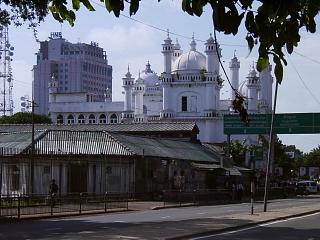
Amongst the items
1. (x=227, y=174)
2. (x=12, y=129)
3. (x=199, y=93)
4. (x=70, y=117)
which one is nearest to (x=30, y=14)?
(x=227, y=174)

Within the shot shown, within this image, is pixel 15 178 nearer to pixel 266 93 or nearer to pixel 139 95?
pixel 139 95

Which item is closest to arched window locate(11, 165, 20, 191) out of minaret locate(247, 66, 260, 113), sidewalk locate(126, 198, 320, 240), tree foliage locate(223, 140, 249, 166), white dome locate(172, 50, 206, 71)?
sidewalk locate(126, 198, 320, 240)

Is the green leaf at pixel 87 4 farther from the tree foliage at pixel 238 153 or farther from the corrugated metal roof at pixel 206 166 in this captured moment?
the tree foliage at pixel 238 153

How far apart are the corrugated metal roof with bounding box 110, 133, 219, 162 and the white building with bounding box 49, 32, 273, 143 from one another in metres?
32.5

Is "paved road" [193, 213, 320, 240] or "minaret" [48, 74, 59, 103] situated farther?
"minaret" [48, 74, 59, 103]

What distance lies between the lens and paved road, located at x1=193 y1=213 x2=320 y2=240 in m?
20.4

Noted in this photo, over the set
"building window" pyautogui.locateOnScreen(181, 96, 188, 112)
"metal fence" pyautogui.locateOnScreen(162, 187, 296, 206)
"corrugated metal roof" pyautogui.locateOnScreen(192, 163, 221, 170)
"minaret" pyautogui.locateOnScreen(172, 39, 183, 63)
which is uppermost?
"minaret" pyautogui.locateOnScreen(172, 39, 183, 63)

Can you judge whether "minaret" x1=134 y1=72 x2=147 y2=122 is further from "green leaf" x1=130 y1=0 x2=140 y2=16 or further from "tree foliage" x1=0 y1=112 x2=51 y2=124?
"green leaf" x1=130 y1=0 x2=140 y2=16

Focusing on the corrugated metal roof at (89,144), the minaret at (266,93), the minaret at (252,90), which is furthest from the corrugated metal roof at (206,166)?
the minaret at (266,93)

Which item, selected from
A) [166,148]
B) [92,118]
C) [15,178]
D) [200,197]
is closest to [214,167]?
[166,148]

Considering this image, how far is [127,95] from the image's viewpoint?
12431cm

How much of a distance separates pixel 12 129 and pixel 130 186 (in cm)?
2798

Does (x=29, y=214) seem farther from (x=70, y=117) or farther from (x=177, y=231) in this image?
(x=70, y=117)

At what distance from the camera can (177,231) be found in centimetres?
2120
